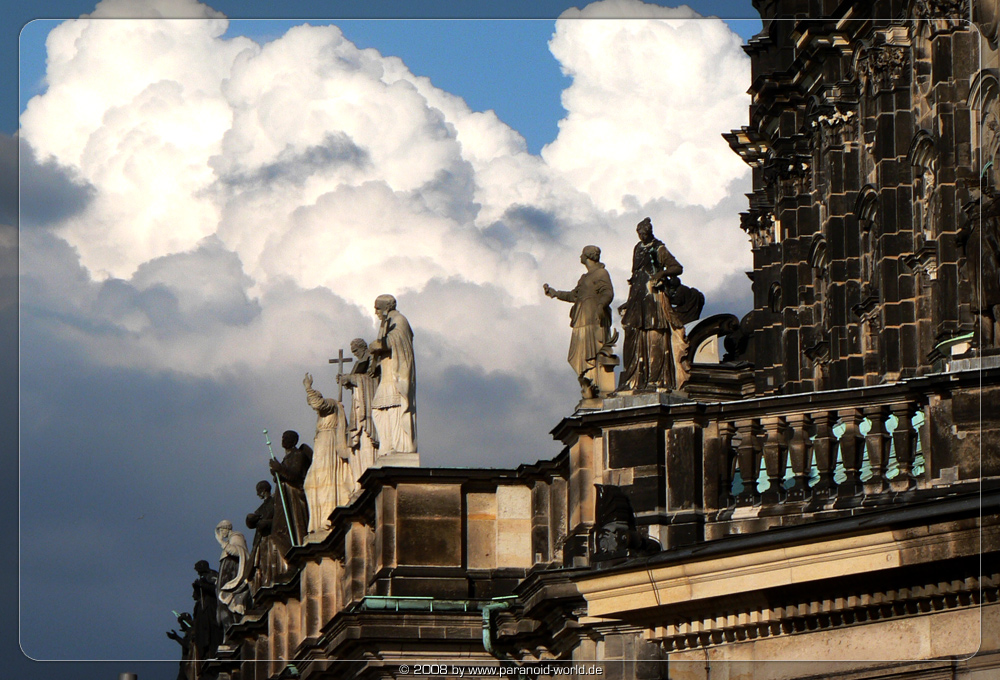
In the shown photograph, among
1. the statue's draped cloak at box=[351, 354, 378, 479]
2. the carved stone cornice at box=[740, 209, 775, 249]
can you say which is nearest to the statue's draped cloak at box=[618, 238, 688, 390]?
the statue's draped cloak at box=[351, 354, 378, 479]

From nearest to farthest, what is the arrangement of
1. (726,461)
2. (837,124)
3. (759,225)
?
(726,461)
(837,124)
(759,225)

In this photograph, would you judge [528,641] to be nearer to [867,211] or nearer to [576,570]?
[576,570]

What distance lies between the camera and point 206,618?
49.8 meters

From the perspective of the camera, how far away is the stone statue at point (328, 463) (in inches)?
1617

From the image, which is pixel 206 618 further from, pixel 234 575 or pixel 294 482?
pixel 294 482

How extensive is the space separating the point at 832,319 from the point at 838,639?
22.9 meters

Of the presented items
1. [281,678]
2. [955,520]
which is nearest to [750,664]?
[955,520]

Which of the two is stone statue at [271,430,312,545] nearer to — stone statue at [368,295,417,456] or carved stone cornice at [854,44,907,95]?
stone statue at [368,295,417,456]

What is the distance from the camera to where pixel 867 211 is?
4638 centimetres

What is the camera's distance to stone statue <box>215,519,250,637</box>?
48.8 m

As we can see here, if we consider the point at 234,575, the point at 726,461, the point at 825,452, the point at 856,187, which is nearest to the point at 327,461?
the point at 234,575

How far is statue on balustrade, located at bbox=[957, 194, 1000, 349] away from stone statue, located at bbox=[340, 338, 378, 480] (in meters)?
10.4

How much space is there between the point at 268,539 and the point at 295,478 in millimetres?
2658

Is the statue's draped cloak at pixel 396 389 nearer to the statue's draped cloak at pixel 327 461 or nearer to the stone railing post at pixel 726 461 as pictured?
the statue's draped cloak at pixel 327 461
